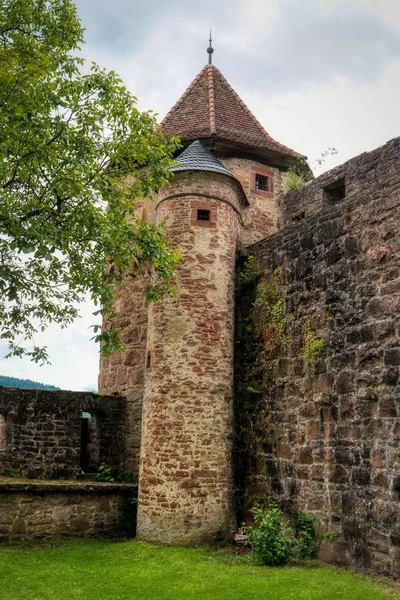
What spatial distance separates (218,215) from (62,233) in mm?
4544

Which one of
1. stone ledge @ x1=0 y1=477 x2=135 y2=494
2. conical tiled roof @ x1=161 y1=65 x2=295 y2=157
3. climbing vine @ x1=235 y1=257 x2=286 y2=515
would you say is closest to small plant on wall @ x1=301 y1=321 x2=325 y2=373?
climbing vine @ x1=235 y1=257 x2=286 y2=515

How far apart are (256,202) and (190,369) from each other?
5.63m

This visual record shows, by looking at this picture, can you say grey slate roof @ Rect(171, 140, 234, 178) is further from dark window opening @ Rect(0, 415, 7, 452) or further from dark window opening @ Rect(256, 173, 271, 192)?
dark window opening @ Rect(0, 415, 7, 452)

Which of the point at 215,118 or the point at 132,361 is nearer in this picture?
the point at 132,361

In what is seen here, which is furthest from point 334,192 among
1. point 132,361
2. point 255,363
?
point 132,361

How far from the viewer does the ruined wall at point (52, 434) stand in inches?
508

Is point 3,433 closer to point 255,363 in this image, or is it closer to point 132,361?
point 132,361

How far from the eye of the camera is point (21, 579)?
8664 mm

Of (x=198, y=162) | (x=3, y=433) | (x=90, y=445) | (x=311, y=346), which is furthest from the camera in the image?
(x=90, y=445)

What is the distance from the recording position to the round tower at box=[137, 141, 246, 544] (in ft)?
36.7

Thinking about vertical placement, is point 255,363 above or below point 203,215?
below

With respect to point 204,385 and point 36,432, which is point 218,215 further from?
point 36,432

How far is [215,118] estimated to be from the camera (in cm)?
1608

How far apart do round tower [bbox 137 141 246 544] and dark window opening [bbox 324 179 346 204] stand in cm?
227
